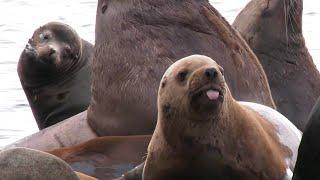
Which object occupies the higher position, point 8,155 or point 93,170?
point 8,155

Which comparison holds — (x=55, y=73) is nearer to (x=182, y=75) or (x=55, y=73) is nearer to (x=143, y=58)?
(x=143, y=58)

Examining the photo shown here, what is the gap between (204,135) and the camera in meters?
8.87

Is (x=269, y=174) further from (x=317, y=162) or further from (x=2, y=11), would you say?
(x=2, y=11)

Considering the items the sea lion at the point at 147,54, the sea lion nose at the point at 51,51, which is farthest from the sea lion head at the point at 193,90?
the sea lion nose at the point at 51,51

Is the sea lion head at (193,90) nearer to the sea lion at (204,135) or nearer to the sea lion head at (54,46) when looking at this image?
the sea lion at (204,135)

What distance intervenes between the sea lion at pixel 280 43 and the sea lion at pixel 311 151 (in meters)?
4.99

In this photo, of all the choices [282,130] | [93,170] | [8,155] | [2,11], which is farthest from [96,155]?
[2,11]

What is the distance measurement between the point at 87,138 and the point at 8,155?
2.81m

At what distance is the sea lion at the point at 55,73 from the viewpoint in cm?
1337

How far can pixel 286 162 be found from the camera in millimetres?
9312

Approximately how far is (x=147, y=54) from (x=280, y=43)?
3168mm

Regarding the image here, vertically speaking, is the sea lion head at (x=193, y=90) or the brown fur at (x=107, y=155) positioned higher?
the sea lion head at (x=193, y=90)

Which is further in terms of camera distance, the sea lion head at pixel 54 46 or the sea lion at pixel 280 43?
the sea lion head at pixel 54 46

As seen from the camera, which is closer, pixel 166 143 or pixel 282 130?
pixel 166 143
